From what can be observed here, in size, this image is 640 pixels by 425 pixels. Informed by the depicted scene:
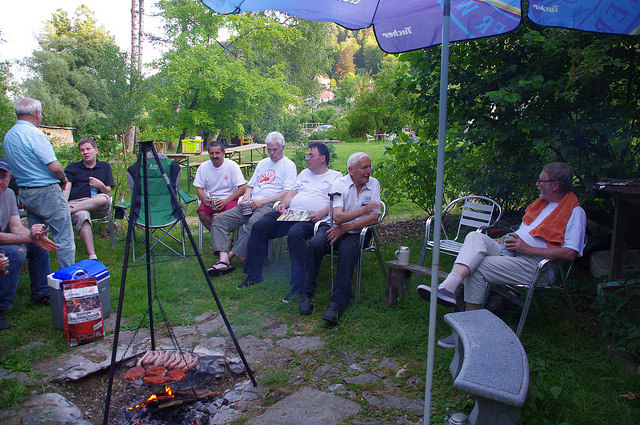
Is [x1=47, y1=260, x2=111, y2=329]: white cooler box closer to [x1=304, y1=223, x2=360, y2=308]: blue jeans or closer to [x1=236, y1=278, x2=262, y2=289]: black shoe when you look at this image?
[x1=236, y1=278, x2=262, y2=289]: black shoe

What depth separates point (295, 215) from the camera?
14.5 ft

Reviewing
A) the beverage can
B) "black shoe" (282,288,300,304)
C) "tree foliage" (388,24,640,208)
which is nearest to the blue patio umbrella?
"tree foliage" (388,24,640,208)

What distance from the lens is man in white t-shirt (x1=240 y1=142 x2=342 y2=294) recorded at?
4188 millimetres

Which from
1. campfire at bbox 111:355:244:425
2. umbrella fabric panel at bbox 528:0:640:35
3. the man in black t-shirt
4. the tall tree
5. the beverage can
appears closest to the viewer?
campfire at bbox 111:355:244:425

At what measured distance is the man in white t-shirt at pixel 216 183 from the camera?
5.32 meters

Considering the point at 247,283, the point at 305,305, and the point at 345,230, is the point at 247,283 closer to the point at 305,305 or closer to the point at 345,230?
the point at 305,305

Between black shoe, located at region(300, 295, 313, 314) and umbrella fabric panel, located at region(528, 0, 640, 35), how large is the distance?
2650 mm

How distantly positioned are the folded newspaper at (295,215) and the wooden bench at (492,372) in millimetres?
2245

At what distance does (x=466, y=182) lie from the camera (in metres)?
5.14

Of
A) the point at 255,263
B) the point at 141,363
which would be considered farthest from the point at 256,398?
the point at 255,263

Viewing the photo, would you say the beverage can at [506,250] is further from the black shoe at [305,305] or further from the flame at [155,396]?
the flame at [155,396]

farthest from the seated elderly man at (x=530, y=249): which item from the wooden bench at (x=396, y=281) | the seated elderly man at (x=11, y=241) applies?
the seated elderly man at (x=11, y=241)

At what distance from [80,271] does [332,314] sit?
1.95 metres

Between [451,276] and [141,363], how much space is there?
217 cm
